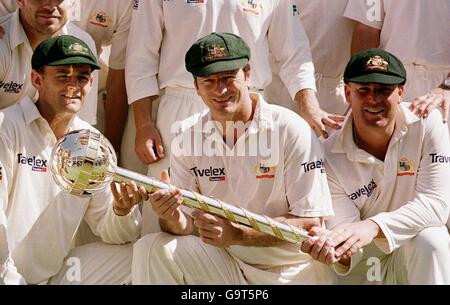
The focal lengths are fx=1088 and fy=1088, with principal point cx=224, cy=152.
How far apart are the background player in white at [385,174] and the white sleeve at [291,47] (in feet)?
1.58

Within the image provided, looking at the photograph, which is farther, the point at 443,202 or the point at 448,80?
the point at 448,80

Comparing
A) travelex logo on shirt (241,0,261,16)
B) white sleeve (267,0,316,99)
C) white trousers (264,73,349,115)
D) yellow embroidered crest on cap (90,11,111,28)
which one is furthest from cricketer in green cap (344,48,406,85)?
yellow embroidered crest on cap (90,11,111,28)

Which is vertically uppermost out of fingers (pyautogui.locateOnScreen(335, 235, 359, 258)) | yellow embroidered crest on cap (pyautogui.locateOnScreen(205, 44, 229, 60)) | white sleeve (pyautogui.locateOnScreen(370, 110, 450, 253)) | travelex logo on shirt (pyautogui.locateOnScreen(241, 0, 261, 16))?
travelex logo on shirt (pyautogui.locateOnScreen(241, 0, 261, 16))

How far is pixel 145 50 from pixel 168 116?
372mm

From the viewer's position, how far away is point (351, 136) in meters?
5.07

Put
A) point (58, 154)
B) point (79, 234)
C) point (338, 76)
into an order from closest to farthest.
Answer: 1. point (58, 154)
2. point (79, 234)
3. point (338, 76)

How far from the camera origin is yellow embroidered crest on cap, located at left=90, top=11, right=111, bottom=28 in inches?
222

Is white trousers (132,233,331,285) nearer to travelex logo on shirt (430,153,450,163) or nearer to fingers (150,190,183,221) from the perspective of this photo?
fingers (150,190,183,221)

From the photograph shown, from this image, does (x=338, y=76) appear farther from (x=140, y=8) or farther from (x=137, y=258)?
(x=137, y=258)

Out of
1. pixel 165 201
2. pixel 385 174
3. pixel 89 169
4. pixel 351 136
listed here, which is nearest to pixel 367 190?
pixel 385 174

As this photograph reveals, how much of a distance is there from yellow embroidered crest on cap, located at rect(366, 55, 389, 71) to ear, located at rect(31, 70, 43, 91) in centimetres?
150
